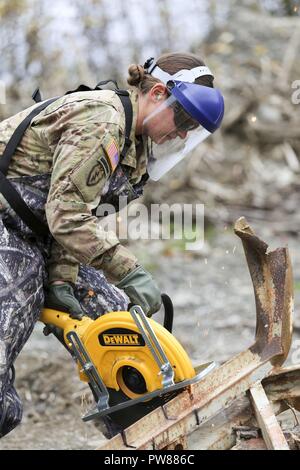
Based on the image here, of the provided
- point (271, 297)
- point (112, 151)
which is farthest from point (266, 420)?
point (112, 151)

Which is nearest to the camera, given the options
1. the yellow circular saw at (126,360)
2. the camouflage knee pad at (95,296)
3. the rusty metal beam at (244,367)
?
the rusty metal beam at (244,367)

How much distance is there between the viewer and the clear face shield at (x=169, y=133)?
3.54m

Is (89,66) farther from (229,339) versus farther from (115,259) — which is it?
(115,259)

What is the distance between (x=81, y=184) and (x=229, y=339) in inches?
142

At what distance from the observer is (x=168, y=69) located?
11.6ft

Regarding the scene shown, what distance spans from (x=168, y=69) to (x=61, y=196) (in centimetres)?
80

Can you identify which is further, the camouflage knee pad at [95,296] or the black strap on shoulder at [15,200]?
the camouflage knee pad at [95,296]

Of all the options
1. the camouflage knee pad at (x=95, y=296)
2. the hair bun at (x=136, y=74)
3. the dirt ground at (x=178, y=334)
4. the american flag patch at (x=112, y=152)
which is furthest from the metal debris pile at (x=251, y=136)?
the american flag patch at (x=112, y=152)

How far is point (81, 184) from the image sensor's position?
3258 millimetres

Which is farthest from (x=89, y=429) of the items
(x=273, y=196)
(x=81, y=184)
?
(x=273, y=196)

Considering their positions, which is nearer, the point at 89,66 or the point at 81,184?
the point at 81,184

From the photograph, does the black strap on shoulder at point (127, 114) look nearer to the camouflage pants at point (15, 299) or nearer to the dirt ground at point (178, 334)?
the camouflage pants at point (15, 299)

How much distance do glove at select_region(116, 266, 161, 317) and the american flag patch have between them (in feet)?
1.57

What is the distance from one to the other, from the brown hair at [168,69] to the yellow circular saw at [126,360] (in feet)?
3.41
